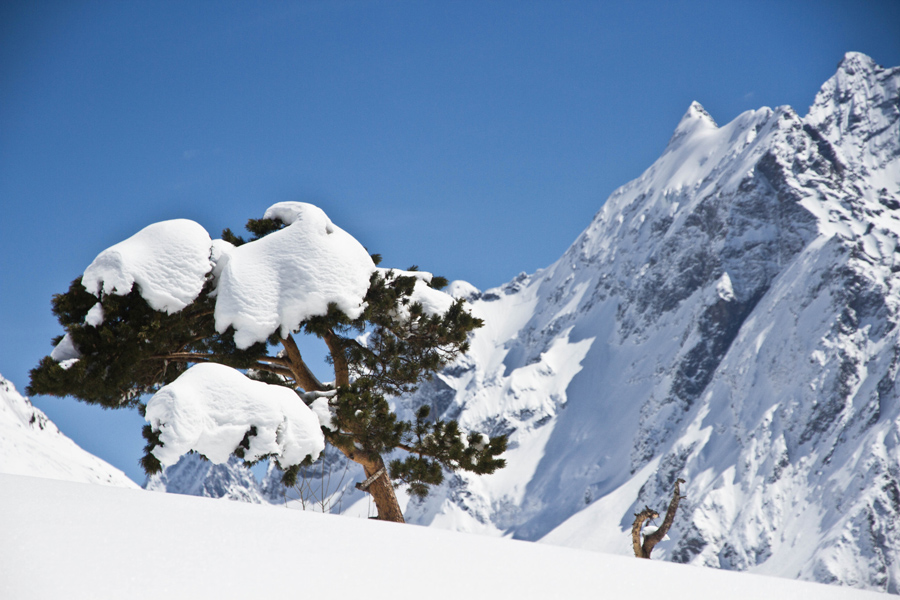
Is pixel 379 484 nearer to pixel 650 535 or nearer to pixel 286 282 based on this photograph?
pixel 286 282

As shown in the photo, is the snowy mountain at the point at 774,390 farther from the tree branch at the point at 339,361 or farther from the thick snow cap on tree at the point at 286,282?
the thick snow cap on tree at the point at 286,282

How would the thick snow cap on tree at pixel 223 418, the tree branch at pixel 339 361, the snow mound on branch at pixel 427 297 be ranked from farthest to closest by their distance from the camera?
the tree branch at pixel 339 361 < the snow mound on branch at pixel 427 297 < the thick snow cap on tree at pixel 223 418

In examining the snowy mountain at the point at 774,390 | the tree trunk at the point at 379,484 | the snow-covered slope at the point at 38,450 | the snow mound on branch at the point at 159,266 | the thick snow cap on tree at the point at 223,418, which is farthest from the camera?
the snowy mountain at the point at 774,390

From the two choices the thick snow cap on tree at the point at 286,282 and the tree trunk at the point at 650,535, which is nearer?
the thick snow cap on tree at the point at 286,282

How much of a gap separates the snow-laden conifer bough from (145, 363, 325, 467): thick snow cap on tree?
17 millimetres

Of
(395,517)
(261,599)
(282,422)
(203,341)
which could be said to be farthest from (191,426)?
(395,517)

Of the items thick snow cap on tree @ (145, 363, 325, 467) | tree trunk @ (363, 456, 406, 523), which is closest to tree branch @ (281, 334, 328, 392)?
tree trunk @ (363, 456, 406, 523)

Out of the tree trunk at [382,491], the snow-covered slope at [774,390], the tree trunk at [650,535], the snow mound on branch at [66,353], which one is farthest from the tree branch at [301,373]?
the snow-covered slope at [774,390]

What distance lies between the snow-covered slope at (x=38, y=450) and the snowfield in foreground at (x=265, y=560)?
97.9 feet

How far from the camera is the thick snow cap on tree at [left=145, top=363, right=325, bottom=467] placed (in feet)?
25.2

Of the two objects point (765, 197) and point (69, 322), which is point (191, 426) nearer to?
point (69, 322)

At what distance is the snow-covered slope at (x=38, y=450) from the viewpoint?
131 feet

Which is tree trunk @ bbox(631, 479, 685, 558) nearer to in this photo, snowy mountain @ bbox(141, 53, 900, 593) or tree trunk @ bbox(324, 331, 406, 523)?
tree trunk @ bbox(324, 331, 406, 523)

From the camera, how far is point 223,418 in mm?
8000
